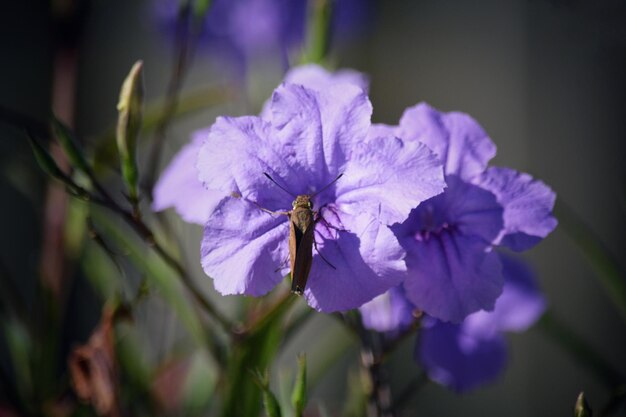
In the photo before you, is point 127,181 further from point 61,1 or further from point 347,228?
point 61,1

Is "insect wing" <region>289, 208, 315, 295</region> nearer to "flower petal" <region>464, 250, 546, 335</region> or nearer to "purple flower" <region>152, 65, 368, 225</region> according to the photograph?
Answer: "purple flower" <region>152, 65, 368, 225</region>

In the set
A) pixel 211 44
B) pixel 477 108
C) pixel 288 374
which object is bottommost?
pixel 477 108

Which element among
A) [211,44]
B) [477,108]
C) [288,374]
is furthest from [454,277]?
[477,108]

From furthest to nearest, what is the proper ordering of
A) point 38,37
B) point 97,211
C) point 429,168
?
1. point 38,37
2. point 97,211
3. point 429,168

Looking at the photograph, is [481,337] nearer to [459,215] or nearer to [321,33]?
[459,215]

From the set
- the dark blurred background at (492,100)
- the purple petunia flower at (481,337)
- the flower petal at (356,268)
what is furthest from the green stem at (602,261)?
the dark blurred background at (492,100)

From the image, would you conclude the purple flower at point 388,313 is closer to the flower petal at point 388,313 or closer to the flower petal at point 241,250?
the flower petal at point 388,313
